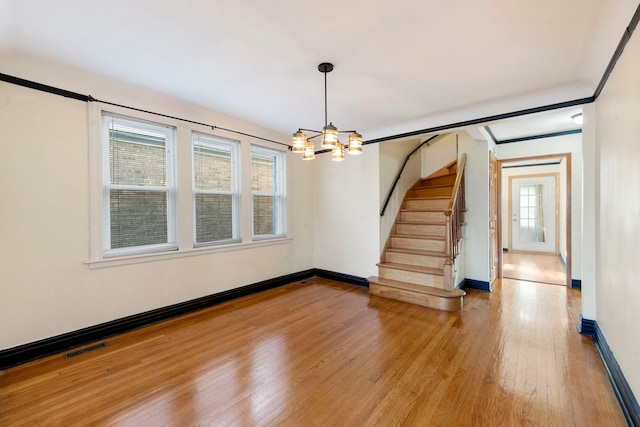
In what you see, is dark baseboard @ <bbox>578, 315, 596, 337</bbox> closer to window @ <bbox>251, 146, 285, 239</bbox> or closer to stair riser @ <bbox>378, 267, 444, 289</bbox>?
stair riser @ <bbox>378, 267, 444, 289</bbox>

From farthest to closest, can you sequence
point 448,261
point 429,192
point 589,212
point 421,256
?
point 429,192
point 421,256
point 448,261
point 589,212

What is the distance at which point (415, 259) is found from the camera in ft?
14.3

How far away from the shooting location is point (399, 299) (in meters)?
4.01

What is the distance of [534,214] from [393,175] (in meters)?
5.81

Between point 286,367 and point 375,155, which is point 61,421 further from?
point 375,155

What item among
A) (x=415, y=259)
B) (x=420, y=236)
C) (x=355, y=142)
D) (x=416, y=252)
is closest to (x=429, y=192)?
(x=420, y=236)

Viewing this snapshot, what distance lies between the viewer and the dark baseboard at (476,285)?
14.6 feet

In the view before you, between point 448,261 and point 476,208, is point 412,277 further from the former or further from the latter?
point 476,208

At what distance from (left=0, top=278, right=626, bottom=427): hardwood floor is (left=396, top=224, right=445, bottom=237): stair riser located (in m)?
1.43

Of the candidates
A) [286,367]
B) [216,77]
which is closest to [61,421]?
[286,367]

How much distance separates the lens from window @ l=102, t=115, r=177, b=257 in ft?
9.82

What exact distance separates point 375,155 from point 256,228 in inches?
90.6

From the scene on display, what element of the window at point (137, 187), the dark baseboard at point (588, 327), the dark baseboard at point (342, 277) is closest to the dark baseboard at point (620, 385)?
the dark baseboard at point (588, 327)

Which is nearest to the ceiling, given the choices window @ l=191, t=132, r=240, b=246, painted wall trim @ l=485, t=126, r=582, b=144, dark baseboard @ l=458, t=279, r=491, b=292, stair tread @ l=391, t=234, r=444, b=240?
window @ l=191, t=132, r=240, b=246
